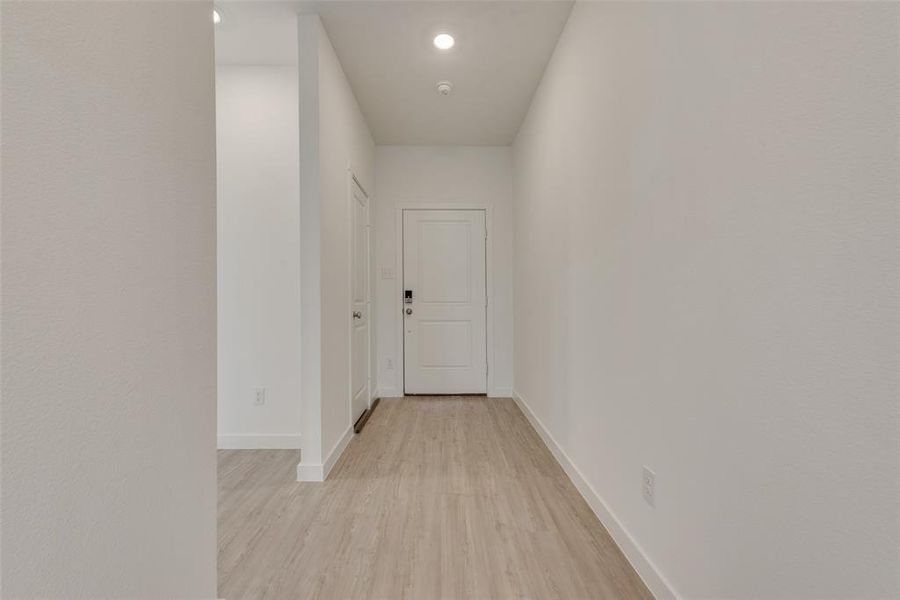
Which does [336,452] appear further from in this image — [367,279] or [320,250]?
[367,279]

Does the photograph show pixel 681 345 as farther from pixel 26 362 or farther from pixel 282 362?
pixel 282 362

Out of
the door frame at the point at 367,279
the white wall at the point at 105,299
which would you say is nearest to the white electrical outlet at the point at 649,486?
the white wall at the point at 105,299

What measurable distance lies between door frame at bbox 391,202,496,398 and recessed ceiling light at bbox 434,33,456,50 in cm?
193

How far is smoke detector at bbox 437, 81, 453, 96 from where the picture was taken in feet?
10.6

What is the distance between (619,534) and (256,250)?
267 cm

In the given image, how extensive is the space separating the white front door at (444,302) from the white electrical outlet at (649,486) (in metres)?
3.11

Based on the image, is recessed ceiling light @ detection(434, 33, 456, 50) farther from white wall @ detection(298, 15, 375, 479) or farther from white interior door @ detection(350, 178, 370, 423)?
white interior door @ detection(350, 178, 370, 423)

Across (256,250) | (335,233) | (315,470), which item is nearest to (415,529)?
(315,470)

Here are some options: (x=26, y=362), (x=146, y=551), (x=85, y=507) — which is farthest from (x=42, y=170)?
(x=146, y=551)

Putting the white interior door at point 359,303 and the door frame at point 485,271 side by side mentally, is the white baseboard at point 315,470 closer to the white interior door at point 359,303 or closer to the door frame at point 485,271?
the white interior door at point 359,303

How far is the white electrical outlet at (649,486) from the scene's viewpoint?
58.5 inches

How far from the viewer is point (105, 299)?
827mm

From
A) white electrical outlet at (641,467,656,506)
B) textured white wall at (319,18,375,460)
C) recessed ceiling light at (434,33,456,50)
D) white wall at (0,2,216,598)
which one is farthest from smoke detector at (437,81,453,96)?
white electrical outlet at (641,467,656,506)

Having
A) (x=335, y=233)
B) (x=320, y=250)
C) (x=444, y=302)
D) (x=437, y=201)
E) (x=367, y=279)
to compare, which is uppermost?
(x=437, y=201)
